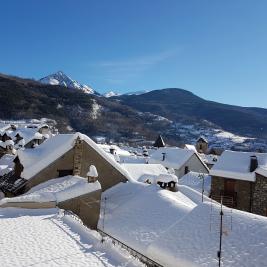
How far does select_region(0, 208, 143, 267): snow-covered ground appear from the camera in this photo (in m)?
14.0

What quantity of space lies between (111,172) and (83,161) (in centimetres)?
264

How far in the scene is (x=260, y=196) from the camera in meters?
37.6

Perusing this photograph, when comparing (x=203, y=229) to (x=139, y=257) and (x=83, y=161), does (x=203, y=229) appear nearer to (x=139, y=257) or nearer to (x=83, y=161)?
(x=139, y=257)

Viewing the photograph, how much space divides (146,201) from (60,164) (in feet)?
23.6

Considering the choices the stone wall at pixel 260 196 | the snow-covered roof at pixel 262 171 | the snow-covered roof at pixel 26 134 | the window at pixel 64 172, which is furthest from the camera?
the snow-covered roof at pixel 26 134

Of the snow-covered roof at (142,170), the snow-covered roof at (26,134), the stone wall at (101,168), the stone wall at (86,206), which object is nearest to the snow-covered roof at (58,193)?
the stone wall at (86,206)

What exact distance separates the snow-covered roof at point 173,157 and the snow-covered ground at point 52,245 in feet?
165

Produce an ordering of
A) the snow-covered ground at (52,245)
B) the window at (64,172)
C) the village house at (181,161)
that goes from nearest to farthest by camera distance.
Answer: the snow-covered ground at (52,245) → the window at (64,172) → the village house at (181,161)

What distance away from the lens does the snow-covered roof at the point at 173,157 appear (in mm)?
69250

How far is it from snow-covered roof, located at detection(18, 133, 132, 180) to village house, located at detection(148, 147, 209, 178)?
123ft

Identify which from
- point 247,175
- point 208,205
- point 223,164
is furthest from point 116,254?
point 223,164

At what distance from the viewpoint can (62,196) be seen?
2316cm

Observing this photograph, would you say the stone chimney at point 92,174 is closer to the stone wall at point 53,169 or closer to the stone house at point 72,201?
the stone house at point 72,201

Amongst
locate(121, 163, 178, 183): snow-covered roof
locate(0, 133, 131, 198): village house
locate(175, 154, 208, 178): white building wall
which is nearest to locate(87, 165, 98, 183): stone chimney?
locate(0, 133, 131, 198): village house
